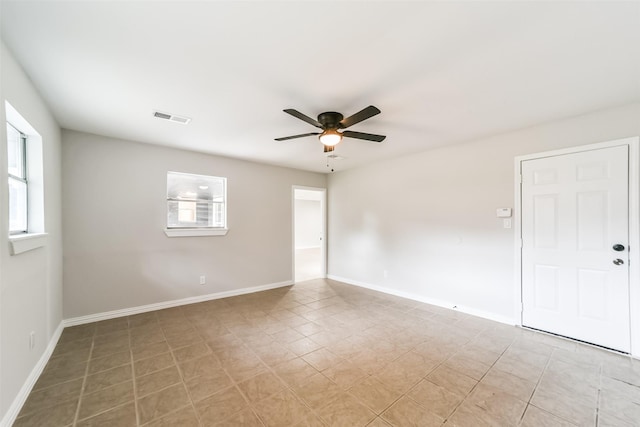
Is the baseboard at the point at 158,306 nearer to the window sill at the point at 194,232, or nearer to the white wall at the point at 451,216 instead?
the window sill at the point at 194,232

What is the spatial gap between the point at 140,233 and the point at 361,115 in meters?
3.56

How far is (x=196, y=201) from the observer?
4.33 m

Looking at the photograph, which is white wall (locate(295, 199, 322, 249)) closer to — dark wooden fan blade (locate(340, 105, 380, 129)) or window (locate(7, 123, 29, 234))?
dark wooden fan blade (locate(340, 105, 380, 129))

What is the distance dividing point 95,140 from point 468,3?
4362 mm

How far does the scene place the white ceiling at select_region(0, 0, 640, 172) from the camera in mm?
1430

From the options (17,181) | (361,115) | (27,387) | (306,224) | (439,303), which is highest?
Result: (361,115)

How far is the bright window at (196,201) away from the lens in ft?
13.4

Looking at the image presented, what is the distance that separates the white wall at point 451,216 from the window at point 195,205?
104 inches

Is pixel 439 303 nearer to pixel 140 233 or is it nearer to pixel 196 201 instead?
pixel 196 201

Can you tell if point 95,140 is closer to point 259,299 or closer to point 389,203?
point 259,299

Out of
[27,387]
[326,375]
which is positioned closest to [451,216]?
[326,375]

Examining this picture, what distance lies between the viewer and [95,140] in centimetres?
342

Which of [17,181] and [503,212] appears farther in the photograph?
[503,212]

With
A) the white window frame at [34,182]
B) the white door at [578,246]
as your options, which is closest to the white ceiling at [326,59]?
the white window frame at [34,182]
